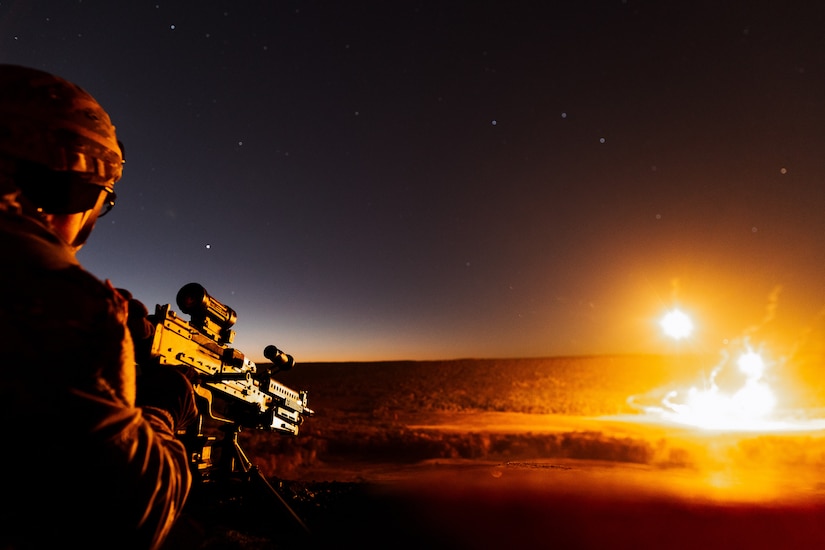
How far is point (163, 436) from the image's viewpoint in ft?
3.43

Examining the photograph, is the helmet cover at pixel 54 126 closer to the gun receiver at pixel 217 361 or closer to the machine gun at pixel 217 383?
the machine gun at pixel 217 383

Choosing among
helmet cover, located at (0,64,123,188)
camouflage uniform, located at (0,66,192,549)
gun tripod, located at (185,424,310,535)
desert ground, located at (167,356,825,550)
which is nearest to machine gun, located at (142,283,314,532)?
gun tripod, located at (185,424,310,535)

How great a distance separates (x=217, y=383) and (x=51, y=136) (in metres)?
4.01

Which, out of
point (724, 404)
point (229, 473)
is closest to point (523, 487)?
point (229, 473)

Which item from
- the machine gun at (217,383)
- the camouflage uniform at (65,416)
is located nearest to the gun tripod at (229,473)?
the machine gun at (217,383)

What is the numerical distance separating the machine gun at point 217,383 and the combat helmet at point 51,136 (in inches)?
95.5

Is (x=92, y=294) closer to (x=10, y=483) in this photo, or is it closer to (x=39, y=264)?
(x=39, y=264)

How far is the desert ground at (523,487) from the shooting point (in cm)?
592

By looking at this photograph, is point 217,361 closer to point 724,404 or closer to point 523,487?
point 523,487

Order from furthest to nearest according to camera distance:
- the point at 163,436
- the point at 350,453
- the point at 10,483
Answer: the point at 350,453 < the point at 163,436 < the point at 10,483

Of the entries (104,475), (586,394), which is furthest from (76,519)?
(586,394)

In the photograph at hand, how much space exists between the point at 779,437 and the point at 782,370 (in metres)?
44.9

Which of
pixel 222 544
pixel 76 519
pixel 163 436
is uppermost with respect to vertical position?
pixel 163 436

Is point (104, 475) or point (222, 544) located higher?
point (104, 475)
